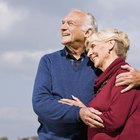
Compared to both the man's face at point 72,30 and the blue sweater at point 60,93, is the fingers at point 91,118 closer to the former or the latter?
the blue sweater at point 60,93

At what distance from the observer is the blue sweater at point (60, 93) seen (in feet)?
15.2

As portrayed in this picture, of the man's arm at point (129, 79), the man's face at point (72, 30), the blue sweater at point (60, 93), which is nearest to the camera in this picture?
the man's arm at point (129, 79)

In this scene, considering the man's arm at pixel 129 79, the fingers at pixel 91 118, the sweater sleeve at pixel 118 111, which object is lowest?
the fingers at pixel 91 118

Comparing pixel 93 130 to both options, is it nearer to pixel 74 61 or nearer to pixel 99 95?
pixel 99 95

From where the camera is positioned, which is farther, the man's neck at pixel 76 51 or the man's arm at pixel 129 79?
the man's neck at pixel 76 51

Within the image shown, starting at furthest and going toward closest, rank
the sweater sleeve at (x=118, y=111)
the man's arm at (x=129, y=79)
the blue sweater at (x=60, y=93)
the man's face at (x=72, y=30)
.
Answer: the man's face at (x=72, y=30) → the blue sweater at (x=60, y=93) → the man's arm at (x=129, y=79) → the sweater sleeve at (x=118, y=111)

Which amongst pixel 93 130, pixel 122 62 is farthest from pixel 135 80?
pixel 93 130

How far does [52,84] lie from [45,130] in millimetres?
489

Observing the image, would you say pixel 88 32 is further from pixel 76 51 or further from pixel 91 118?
pixel 91 118

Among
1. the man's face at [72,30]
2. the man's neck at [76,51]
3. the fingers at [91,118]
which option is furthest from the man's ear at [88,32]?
the fingers at [91,118]

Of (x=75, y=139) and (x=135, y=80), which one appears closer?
(x=135, y=80)

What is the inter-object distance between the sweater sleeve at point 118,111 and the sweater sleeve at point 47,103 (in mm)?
478

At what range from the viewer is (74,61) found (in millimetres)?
5098

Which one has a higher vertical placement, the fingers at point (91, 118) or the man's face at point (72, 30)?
the man's face at point (72, 30)
